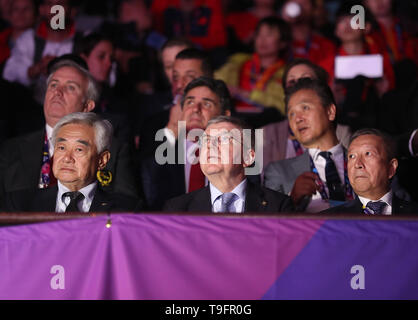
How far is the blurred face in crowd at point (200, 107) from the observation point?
4105 mm

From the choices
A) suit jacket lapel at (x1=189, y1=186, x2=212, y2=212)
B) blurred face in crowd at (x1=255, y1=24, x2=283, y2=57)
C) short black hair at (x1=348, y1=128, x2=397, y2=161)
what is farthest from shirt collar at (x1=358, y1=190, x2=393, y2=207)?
→ blurred face in crowd at (x1=255, y1=24, x2=283, y2=57)

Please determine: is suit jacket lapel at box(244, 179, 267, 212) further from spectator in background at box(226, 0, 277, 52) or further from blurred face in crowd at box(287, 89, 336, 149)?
spectator in background at box(226, 0, 277, 52)

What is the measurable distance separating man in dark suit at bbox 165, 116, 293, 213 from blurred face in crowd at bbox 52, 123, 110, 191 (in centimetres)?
37

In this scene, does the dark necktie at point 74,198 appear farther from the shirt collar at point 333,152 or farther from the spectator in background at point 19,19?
the spectator in background at point 19,19

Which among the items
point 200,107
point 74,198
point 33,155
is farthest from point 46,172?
point 200,107

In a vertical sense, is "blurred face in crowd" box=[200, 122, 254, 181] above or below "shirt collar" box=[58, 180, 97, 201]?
above

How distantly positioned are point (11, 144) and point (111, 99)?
114 cm

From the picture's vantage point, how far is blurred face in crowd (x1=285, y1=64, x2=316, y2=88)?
14.8ft

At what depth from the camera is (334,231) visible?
271cm

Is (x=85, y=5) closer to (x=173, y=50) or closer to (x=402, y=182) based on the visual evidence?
(x=173, y=50)

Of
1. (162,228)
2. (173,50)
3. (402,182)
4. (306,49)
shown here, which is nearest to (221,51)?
(306,49)

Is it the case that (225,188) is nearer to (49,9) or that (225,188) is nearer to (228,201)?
(228,201)

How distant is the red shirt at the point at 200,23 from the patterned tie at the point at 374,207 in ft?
9.25
